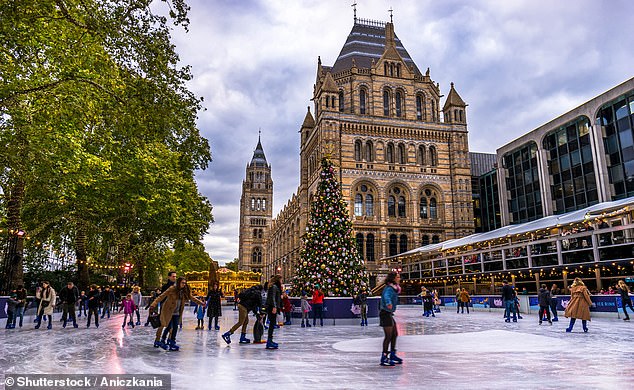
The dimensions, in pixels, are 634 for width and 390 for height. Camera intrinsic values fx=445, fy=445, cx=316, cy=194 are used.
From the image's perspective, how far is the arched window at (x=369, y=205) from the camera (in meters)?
47.2

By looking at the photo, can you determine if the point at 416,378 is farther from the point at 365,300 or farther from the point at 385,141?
the point at 385,141

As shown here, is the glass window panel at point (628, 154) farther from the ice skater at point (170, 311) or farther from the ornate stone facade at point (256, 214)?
the ornate stone facade at point (256, 214)

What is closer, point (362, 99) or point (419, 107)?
point (362, 99)

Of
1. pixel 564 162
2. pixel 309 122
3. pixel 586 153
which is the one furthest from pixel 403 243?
pixel 309 122

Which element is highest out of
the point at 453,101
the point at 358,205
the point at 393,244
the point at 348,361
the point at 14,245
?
the point at 453,101

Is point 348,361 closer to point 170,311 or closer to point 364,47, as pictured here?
point 170,311

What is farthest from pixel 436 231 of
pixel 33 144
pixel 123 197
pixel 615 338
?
pixel 33 144

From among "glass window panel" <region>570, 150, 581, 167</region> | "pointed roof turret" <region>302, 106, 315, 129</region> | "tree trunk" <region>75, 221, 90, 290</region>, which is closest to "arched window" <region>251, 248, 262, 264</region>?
"pointed roof turret" <region>302, 106, 315, 129</region>

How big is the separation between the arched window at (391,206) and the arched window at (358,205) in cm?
312

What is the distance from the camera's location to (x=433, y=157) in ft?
165

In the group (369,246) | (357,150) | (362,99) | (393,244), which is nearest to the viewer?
(369,246)

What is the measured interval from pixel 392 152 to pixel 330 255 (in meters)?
32.6

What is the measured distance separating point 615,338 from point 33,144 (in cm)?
1817

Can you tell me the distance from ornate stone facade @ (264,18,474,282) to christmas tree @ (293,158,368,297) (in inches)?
1044
